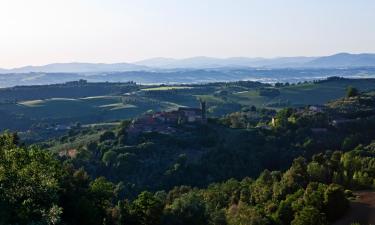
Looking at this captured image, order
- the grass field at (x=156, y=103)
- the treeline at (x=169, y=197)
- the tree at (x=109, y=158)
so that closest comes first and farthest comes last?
the treeline at (x=169, y=197), the tree at (x=109, y=158), the grass field at (x=156, y=103)

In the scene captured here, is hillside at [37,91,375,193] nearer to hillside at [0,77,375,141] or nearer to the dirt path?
the dirt path

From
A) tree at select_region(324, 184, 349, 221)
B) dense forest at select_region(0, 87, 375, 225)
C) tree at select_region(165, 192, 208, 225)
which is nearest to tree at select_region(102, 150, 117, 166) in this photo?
dense forest at select_region(0, 87, 375, 225)

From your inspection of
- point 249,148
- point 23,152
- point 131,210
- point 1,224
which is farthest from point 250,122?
point 1,224

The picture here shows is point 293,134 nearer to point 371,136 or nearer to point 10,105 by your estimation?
point 371,136

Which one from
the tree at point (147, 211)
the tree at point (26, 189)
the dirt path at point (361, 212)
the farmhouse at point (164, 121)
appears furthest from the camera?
the farmhouse at point (164, 121)

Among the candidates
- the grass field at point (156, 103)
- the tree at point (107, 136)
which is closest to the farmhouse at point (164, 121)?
the tree at point (107, 136)

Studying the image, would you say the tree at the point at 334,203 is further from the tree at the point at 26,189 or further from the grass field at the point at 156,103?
the grass field at the point at 156,103

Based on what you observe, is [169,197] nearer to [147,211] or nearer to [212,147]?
[147,211]
